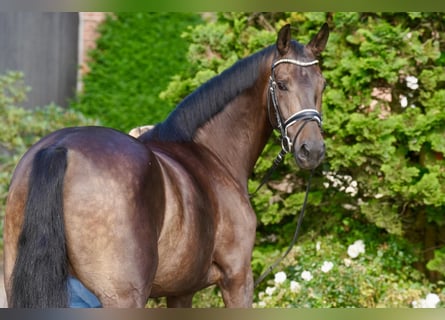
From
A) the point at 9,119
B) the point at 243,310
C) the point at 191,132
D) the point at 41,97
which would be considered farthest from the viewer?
the point at 41,97

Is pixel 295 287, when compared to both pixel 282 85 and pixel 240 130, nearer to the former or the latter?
pixel 240 130

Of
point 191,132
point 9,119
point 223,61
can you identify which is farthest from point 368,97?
point 9,119

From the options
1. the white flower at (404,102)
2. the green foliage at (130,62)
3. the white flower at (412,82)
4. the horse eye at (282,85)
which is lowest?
the green foliage at (130,62)

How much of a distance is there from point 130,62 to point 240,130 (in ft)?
18.7

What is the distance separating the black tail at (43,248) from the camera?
2283mm

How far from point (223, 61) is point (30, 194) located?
3.55m

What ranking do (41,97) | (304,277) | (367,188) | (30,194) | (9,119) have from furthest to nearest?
(41,97), (9,119), (367,188), (304,277), (30,194)

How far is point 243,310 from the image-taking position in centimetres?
58

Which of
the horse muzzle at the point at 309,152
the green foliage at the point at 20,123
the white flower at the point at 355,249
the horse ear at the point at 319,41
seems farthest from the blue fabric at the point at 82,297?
the green foliage at the point at 20,123

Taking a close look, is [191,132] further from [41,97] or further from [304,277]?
[41,97]

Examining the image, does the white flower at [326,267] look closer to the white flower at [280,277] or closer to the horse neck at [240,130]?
the white flower at [280,277]

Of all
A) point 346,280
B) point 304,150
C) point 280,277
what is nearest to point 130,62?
point 280,277

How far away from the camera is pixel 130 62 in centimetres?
909

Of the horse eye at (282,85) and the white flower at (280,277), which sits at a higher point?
the horse eye at (282,85)
